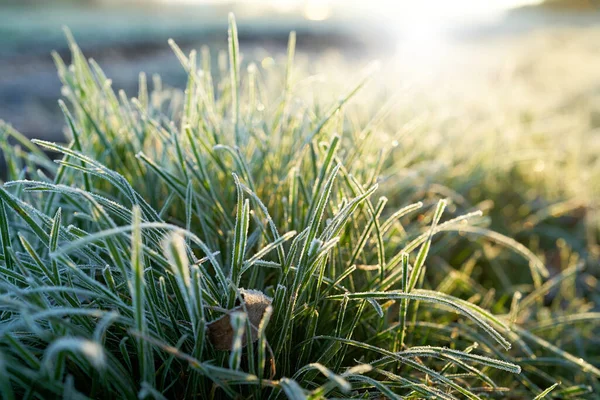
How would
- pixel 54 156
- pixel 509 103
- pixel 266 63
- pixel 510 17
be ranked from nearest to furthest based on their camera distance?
pixel 266 63 → pixel 54 156 → pixel 509 103 → pixel 510 17

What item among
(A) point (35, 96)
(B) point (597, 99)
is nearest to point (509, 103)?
(B) point (597, 99)

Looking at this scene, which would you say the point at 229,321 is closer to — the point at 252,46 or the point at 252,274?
the point at 252,274

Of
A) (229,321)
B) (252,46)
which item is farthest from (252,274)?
(252,46)

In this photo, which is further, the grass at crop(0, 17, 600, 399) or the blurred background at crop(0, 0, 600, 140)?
the blurred background at crop(0, 0, 600, 140)

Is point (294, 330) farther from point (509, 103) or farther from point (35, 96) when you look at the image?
point (35, 96)
